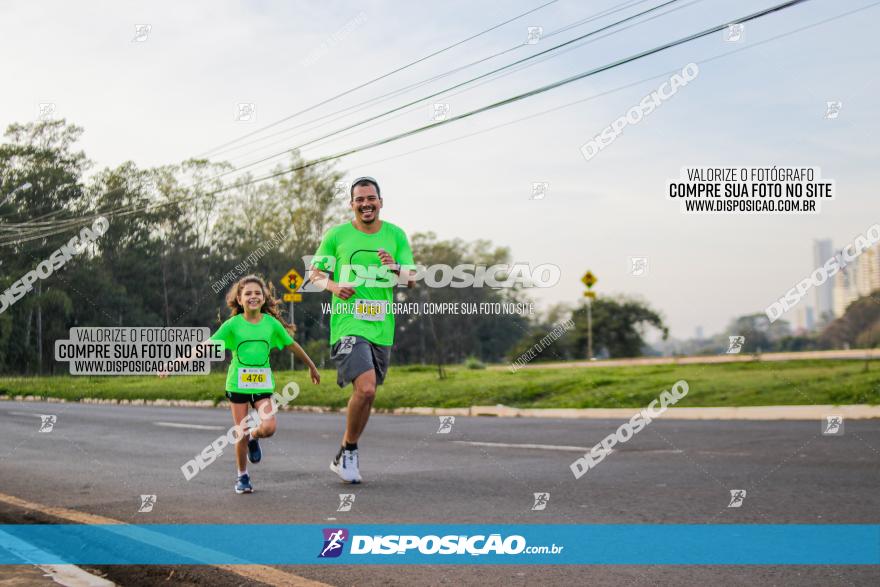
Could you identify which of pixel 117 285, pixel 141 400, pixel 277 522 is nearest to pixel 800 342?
pixel 141 400

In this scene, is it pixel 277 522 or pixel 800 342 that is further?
pixel 800 342

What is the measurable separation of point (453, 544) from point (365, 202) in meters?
1.93

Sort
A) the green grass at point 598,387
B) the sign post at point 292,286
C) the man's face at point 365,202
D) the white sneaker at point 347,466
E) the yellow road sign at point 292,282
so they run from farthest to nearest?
the green grass at point 598,387, the white sneaker at point 347,466, the yellow road sign at point 292,282, the sign post at point 292,286, the man's face at point 365,202

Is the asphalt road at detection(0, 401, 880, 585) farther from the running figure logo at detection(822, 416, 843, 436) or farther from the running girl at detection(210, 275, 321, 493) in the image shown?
the running girl at detection(210, 275, 321, 493)

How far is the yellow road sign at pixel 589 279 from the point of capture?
2028cm

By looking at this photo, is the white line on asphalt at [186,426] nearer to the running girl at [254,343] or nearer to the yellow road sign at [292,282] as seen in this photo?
the running girl at [254,343]

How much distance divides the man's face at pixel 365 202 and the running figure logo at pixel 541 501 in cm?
219

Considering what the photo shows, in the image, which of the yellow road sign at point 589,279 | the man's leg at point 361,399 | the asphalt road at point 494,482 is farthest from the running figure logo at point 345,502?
the yellow road sign at point 589,279

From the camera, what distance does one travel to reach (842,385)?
14.8 metres

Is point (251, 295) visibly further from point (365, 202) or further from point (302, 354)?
point (365, 202)

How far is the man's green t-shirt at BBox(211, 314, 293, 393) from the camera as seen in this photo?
515 centimetres

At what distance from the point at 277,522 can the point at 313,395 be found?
13914 mm

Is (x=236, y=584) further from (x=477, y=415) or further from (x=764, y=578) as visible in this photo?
(x=477, y=415)

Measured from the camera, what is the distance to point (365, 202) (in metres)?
4.79
